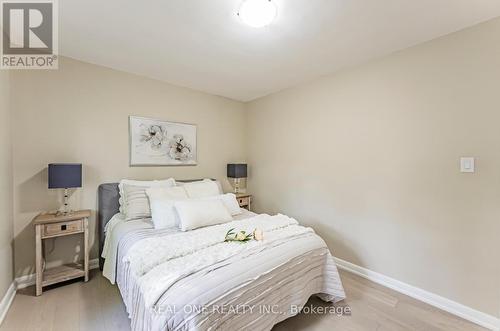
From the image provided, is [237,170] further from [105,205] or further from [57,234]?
[57,234]

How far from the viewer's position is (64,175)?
7.20ft

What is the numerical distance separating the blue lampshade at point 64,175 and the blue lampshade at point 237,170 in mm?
2121

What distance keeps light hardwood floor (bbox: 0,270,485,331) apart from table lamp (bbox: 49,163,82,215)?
1.05 metres

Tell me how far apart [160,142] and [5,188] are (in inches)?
62.6

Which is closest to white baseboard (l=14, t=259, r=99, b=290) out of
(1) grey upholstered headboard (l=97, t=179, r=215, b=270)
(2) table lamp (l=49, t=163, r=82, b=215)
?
(1) grey upholstered headboard (l=97, t=179, r=215, b=270)

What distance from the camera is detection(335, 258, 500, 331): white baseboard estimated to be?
1.78 meters

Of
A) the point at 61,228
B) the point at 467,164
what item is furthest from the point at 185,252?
the point at 467,164

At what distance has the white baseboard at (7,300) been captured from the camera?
1.78 metres

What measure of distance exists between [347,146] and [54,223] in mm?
3258

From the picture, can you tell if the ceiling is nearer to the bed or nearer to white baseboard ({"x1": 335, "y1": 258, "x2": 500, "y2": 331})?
the bed

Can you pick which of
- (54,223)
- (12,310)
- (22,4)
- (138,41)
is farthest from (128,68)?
(12,310)

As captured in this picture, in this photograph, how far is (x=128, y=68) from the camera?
277cm

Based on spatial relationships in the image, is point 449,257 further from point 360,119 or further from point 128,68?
point 128,68

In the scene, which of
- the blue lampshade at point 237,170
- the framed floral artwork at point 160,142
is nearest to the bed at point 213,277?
the framed floral artwork at point 160,142
